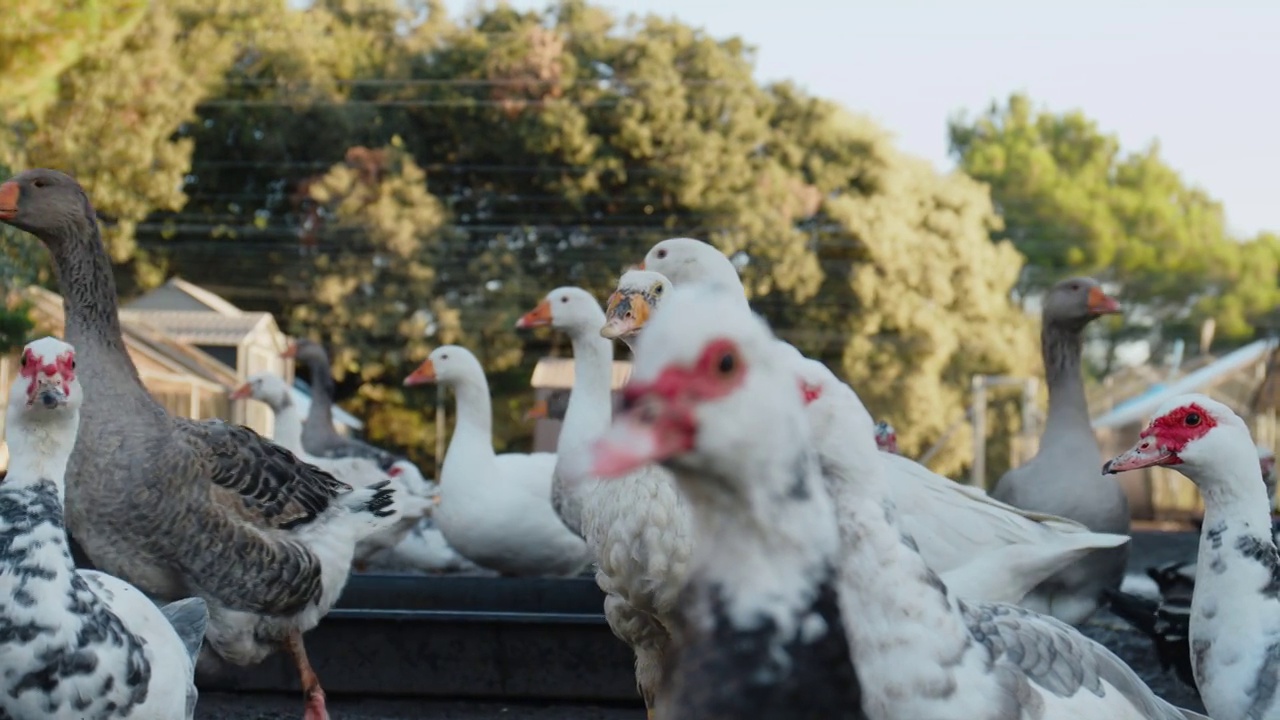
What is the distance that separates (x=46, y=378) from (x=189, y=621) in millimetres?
Result: 872

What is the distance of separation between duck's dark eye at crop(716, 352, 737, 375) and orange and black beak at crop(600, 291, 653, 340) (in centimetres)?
224

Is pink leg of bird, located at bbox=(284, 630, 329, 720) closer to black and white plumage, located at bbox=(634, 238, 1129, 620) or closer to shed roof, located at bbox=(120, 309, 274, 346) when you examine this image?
black and white plumage, located at bbox=(634, 238, 1129, 620)

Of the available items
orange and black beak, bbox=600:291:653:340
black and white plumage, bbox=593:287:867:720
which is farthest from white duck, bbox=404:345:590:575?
black and white plumage, bbox=593:287:867:720

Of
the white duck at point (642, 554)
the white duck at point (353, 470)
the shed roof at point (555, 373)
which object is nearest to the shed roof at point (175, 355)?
the shed roof at point (555, 373)

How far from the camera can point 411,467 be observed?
998cm

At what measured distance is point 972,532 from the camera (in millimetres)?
4555

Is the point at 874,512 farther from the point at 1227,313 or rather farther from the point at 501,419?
the point at 1227,313

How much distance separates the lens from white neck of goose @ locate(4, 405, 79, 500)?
376 cm

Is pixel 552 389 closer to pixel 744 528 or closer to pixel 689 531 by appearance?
pixel 689 531

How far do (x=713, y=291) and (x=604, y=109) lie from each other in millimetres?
20611

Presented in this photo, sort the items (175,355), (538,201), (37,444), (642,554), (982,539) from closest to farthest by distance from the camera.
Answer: (642,554) < (37,444) < (982,539) < (175,355) < (538,201)

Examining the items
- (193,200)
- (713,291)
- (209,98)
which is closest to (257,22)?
(209,98)

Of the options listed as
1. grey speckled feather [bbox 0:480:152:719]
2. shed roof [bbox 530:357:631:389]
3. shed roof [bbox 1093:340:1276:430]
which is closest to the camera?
grey speckled feather [bbox 0:480:152:719]

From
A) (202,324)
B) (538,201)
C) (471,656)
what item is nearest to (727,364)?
(471,656)
